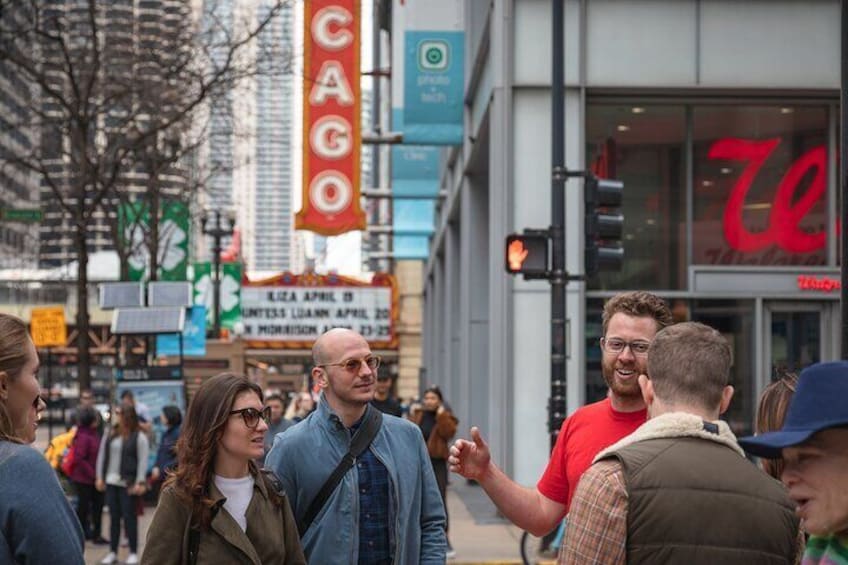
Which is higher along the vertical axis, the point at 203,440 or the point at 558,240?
the point at 558,240

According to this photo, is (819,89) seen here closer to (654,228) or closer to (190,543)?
(654,228)

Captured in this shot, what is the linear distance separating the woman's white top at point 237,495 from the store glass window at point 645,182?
14.4 metres

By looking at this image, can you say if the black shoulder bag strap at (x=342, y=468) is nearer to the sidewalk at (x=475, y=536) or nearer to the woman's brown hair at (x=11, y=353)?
the woman's brown hair at (x=11, y=353)

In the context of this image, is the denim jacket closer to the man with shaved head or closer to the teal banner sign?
the man with shaved head

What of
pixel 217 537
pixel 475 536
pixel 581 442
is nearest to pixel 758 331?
pixel 475 536

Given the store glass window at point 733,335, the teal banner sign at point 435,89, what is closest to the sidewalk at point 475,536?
the store glass window at point 733,335

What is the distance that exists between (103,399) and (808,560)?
87.7m

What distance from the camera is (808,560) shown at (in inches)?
127

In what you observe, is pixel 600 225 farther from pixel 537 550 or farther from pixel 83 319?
pixel 83 319

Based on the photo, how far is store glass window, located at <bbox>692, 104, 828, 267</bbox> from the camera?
1964 centimetres

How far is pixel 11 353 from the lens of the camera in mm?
4344

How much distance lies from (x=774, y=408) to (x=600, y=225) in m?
10.8

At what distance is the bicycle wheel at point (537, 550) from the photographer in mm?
14438

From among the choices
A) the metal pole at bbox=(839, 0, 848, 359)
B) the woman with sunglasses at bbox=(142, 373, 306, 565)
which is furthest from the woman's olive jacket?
the metal pole at bbox=(839, 0, 848, 359)
